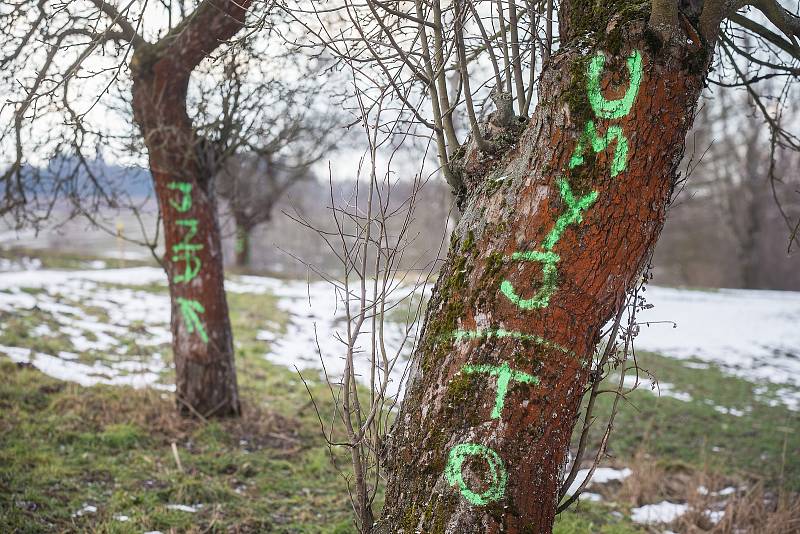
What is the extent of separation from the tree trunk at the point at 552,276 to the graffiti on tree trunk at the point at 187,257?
333 centimetres

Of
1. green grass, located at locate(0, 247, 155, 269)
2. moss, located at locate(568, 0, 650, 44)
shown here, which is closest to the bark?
moss, located at locate(568, 0, 650, 44)

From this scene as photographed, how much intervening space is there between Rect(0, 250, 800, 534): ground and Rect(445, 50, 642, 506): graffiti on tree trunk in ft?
2.05

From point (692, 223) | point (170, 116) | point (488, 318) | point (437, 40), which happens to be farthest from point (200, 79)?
point (692, 223)

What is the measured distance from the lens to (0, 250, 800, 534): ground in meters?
3.38

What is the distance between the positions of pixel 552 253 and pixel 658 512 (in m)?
2.94

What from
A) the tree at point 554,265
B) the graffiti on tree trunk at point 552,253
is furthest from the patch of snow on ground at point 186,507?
the graffiti on tree trunk at point 552,253

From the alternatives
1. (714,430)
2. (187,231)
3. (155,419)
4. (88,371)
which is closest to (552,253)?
(187,231)

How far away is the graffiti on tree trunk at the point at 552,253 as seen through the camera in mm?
1847

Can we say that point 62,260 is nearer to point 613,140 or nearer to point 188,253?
point 188,253

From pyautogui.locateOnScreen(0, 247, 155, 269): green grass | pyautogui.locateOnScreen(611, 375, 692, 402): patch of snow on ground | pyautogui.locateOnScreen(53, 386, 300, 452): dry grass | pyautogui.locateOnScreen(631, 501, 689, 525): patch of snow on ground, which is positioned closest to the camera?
pyautogui.locateOnScreen(631, 501, 689, 525): patch of snow on ground

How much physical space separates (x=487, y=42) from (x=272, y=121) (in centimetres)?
320

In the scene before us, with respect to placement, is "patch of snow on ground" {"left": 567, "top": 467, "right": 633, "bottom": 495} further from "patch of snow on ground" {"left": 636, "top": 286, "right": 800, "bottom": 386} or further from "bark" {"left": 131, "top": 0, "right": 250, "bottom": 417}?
"patch of snow on ground" {"left": 636, "top": 286, "right": 800, "bottom": 386}

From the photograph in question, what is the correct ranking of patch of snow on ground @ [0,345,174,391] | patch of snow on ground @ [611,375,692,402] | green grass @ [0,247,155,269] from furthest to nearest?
green grass @ [0,247,155,269], patch of snow on ground @ [611,375,692,402], patch of snow on ground @ [0,345,174,391]

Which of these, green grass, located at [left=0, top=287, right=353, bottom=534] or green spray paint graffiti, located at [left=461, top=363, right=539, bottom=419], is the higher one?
green spray paint graffiti, located at [left=461, top=363, right=539, bottom=419]
